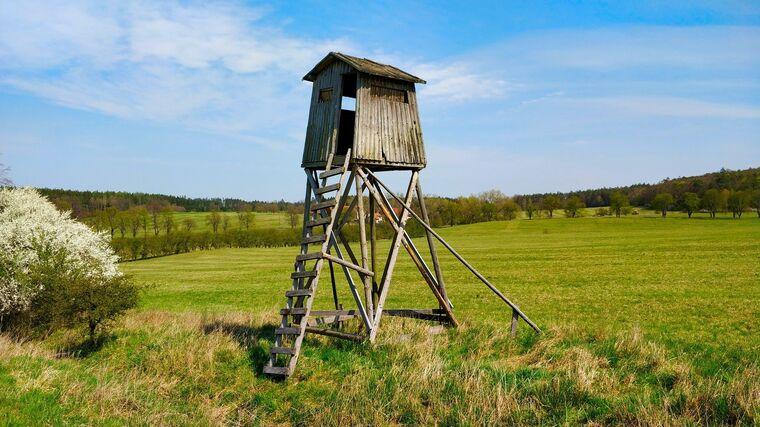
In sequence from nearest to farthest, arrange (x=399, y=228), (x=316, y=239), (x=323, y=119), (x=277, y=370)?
(x=277, y=370) < (x=316, y=239) < (x=399, y=228) < (x=323, y=119)

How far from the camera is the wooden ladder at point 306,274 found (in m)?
11.1

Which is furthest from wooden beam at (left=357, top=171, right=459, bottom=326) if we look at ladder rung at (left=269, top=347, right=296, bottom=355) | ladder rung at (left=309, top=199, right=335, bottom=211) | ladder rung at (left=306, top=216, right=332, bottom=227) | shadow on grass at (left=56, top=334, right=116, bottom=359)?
shadow on grass at (left=56, top=334, right=116, bottom=359)

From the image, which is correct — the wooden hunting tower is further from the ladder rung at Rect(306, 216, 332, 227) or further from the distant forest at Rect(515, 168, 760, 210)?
the distant forest at Rect(515, 168, 760, 210)

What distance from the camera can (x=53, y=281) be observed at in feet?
50.9

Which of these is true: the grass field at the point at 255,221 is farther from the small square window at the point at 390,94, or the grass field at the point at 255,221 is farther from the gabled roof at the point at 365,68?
the small square window at the point at 390,94

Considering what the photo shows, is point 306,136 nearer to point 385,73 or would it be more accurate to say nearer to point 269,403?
point 385,73

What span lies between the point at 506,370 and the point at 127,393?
723cm

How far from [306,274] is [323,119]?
14.5 ft

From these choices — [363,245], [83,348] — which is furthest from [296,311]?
[83,348]

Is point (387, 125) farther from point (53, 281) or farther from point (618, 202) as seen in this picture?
point (618, 202)

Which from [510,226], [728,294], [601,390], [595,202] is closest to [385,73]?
[601,390]

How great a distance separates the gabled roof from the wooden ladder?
2336 millimetres

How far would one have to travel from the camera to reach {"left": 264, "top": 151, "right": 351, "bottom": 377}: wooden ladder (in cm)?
1113

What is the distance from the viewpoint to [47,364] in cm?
1127
